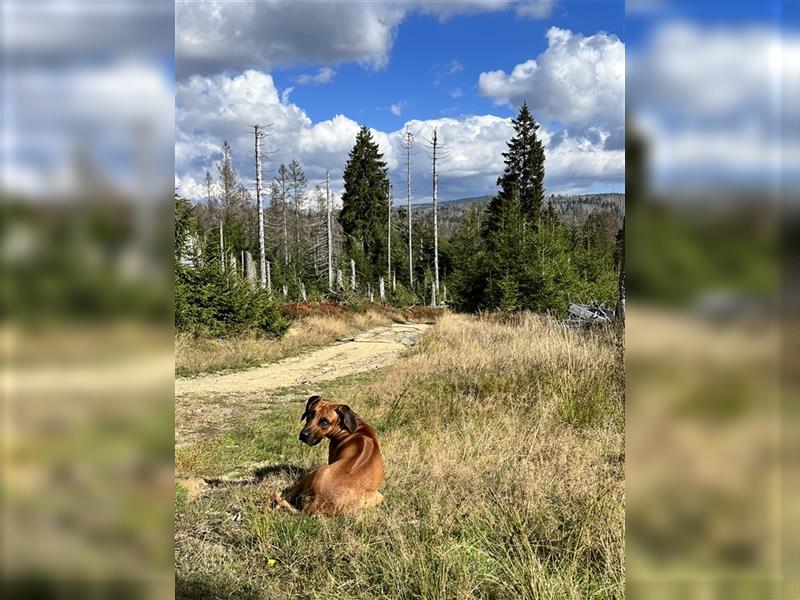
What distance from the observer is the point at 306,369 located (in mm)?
13641

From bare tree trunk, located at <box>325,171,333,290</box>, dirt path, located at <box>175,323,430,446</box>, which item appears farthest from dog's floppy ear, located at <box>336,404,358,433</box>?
bare tree trunk, located at <box>325,171,333,290</box>

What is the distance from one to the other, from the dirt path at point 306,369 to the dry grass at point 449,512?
12.9 feet

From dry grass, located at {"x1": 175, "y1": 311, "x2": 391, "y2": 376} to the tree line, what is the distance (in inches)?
25.5

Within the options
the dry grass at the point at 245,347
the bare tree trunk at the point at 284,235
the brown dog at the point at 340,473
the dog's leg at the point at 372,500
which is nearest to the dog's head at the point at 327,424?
the brown dog at the point at 340,473

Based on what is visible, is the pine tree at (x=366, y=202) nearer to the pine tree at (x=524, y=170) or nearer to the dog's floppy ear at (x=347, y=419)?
the pine tree at (x=524, y=170)

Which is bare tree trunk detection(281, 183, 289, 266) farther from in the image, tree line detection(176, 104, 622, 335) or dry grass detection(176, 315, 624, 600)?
dry grass detection(176, 315, 624, 600)

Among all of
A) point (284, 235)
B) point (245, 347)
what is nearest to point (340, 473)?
point (245, 347)

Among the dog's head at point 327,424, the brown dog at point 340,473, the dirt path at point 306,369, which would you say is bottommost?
the dirt path at point 306,369

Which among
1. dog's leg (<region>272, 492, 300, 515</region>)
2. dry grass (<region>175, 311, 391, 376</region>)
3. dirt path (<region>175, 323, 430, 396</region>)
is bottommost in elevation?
dirt path (<region>175, 323, 430, 396</region>)

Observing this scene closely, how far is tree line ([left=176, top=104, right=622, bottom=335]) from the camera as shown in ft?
53.0

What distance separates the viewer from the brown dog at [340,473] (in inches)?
158

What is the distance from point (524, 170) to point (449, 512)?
135ft
